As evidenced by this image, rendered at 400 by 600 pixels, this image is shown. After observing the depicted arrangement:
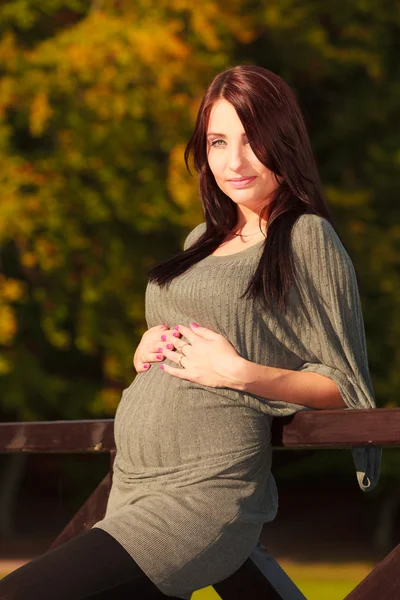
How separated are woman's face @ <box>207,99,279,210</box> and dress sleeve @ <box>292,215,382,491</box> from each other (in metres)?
0.20

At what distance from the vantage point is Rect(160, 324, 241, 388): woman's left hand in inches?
103

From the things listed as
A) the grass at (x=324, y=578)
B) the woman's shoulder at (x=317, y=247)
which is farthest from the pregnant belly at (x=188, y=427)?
the grass at (x=324, y=578)

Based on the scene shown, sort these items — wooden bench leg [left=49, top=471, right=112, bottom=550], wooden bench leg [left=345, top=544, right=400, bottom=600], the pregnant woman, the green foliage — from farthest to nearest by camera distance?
the green foliage → wooden bench leg [left=49, top=471, right=112, bottom=550] → the pregnant woman → wooden bench leg [left=345, top=544, right=400, bottom=600]

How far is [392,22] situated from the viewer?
50.2ft

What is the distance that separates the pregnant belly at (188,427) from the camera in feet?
8.47

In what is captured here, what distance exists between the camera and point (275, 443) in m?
2.66

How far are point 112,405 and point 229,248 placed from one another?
1072 cm

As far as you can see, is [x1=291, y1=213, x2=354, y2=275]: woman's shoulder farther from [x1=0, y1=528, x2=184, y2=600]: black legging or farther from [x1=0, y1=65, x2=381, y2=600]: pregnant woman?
[x1=0, y1=528, x2=184, y2=600]: black legging

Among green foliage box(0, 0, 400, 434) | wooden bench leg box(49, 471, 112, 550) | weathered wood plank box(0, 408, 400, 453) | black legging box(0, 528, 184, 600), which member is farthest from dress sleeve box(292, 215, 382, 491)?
green foliage box(0, 0, 400, 434)

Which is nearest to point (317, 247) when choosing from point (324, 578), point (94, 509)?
point (94, 509)

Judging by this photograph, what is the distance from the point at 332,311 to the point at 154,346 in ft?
1.47

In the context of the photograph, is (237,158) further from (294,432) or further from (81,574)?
(81,574)

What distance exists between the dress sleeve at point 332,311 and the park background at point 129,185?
8.09 metres

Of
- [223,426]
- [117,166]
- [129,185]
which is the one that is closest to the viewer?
[223,426]
